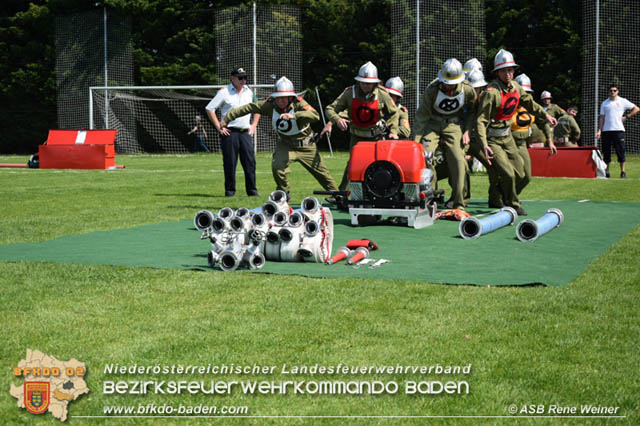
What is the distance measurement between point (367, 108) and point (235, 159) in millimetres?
3744

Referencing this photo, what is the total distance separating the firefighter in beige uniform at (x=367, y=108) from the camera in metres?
11.1

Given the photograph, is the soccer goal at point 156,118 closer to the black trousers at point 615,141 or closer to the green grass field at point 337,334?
the black trousers at point 615,141

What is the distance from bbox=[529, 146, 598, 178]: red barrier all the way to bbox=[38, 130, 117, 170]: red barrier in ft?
45.7

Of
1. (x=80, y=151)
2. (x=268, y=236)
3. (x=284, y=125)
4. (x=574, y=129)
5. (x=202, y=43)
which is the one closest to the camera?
(x=268, y=236)

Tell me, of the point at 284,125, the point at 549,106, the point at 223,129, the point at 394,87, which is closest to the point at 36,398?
the point at 284,125

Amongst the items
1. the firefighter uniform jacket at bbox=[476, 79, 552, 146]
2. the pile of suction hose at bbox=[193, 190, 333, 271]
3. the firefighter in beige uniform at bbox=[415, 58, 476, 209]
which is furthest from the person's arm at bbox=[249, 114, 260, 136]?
the pile of suction hose at bbox=[193, 190, 333, 271]

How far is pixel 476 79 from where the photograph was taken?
12266 millimetres

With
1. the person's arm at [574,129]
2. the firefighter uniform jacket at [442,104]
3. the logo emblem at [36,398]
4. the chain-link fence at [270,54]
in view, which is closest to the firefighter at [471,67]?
the firefighter uniform jacket at [442,104]

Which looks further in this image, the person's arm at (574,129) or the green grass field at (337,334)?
the person's arm at (574,129)

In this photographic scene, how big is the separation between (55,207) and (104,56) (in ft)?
102

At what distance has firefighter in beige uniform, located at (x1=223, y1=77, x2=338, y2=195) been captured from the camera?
12.0 metres

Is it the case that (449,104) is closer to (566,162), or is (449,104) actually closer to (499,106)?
(499,106)

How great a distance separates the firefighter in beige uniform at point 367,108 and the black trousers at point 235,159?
3.10 metres

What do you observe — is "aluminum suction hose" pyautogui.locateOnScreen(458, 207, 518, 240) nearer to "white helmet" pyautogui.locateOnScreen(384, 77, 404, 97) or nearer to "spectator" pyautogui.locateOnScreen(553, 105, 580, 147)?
"white helmet" pyautogui.locateOnScreen(384, 77, 404, 97)
